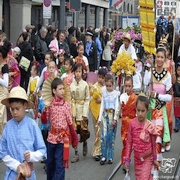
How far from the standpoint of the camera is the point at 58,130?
7.46m

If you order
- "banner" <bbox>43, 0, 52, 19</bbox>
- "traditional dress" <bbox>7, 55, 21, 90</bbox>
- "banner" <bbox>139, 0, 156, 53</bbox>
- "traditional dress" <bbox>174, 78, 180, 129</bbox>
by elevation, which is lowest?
"traditional dress" <bbox>174, 78, 180, 129</bbox>

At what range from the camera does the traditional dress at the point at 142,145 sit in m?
6.71

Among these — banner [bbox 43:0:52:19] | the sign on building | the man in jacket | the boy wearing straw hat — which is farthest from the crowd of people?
the sign on building

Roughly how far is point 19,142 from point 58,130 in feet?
6.34

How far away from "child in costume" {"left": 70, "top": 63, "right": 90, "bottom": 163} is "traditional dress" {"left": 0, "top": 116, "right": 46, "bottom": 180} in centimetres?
358

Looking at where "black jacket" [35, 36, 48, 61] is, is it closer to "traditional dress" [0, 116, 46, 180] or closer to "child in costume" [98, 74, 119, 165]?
"child in costume" [98, 74, 119, 165]

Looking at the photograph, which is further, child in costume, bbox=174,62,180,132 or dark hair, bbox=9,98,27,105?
child in costume, bbox=174,62,180,132

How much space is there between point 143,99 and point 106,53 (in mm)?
16353

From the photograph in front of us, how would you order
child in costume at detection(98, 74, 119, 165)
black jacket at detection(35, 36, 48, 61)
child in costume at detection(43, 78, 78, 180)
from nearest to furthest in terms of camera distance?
child in costume at detection(43, 78, 78, 180)
child in costume at detection(98, 74, 119, 165)
black jacket at detection(35, 36, 48, 61)

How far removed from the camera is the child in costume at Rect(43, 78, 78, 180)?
7.34 m

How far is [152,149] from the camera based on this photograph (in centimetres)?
676

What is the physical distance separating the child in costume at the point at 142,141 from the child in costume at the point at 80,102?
8.03 ft

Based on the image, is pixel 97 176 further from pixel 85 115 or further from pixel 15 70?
pixel 15 70

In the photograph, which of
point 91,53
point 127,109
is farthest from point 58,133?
point 91,53
